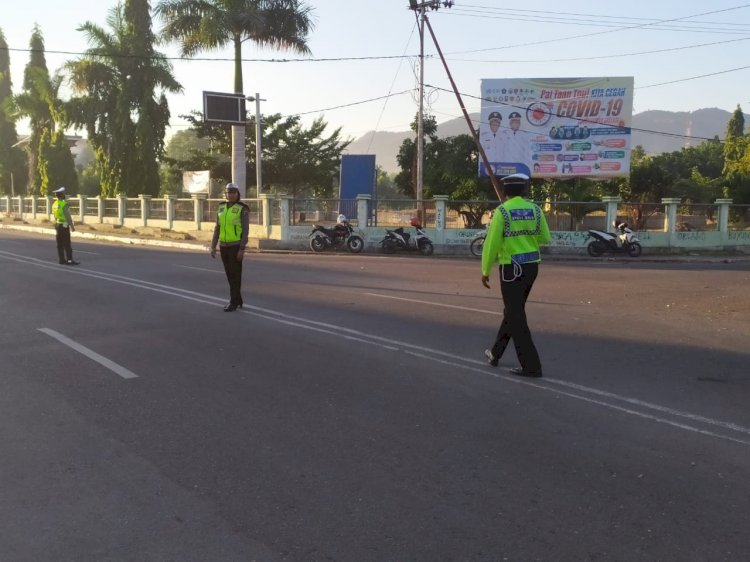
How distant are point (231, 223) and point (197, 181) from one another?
32924 millimetres

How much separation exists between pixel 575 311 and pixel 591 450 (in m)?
6.24

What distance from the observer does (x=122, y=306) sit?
9.89 metres

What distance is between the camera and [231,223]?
9.55 m

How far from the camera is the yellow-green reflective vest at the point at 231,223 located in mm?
9531

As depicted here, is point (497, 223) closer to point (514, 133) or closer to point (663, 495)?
point (663, 495)

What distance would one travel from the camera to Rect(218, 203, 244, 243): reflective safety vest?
9.53 metres

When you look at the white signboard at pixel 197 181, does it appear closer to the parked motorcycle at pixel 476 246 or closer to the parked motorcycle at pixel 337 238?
the parked motorcycle at pixel 337 238

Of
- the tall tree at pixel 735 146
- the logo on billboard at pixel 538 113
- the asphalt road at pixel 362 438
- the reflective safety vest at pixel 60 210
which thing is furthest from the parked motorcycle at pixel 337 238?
the tall tree at pixel 735 146

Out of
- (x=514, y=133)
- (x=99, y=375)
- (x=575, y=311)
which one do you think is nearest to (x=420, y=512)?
(x=99, y=375)

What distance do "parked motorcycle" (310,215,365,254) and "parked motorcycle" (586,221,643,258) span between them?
316 inches

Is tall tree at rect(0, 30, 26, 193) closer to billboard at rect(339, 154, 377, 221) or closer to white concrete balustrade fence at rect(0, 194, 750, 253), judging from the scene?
billboard at rect(339, 154, 377, 221)

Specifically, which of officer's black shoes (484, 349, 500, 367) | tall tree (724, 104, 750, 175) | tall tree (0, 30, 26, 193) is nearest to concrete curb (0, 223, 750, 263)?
officer's black shoes (484, 349, 500, 367)

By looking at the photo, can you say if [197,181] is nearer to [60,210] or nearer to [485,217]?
[485,217]

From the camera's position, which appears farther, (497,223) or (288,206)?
(288,206)
